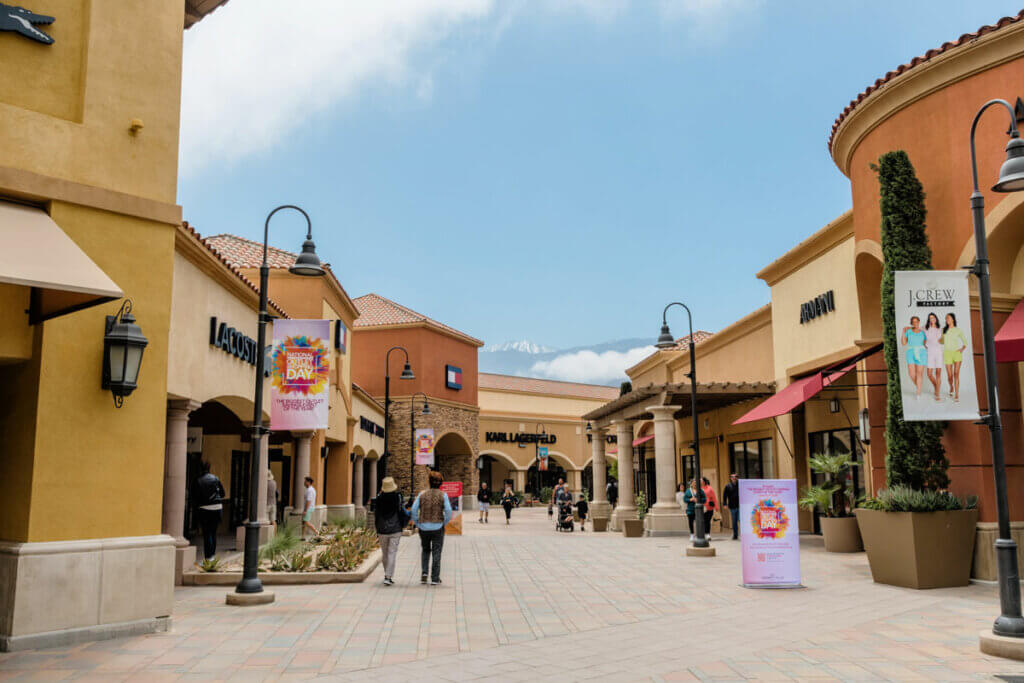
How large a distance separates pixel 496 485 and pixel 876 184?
52.4 m

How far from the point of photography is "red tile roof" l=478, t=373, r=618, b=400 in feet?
201

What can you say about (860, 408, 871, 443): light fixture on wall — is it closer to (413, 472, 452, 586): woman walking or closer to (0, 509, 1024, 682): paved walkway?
(0, 509, 1024, 682): paved walkway

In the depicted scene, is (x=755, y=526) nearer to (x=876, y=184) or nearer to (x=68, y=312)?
(x=876, y=184)

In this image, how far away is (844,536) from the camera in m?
17.5

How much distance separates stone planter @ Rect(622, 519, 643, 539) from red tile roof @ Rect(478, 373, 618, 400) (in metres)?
34.6

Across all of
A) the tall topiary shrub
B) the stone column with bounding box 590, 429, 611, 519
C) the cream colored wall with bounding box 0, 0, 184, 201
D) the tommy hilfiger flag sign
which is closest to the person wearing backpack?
the cream colored wall with bounding box 0, 0, 184, 201

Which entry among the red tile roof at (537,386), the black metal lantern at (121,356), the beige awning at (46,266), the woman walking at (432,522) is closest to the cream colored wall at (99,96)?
the beige awning at (46,266)

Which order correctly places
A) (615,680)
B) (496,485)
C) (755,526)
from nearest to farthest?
1. (615,680)
2. (755,526)
3. (496,485)

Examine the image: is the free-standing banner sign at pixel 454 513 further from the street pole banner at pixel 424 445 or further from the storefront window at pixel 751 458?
the storefront window at pixel 751 458

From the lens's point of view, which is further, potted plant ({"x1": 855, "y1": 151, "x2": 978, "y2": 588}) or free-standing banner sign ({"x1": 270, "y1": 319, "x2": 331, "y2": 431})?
free-standing banner sign ({"x1": 270, "y1": 319, "x2": 331, "y2": 431})

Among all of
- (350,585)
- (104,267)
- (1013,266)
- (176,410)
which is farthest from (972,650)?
(176,410)

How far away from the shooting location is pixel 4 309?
8.37m

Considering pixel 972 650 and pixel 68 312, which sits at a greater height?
pixel 68 312

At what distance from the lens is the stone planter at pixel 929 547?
38.7ft
